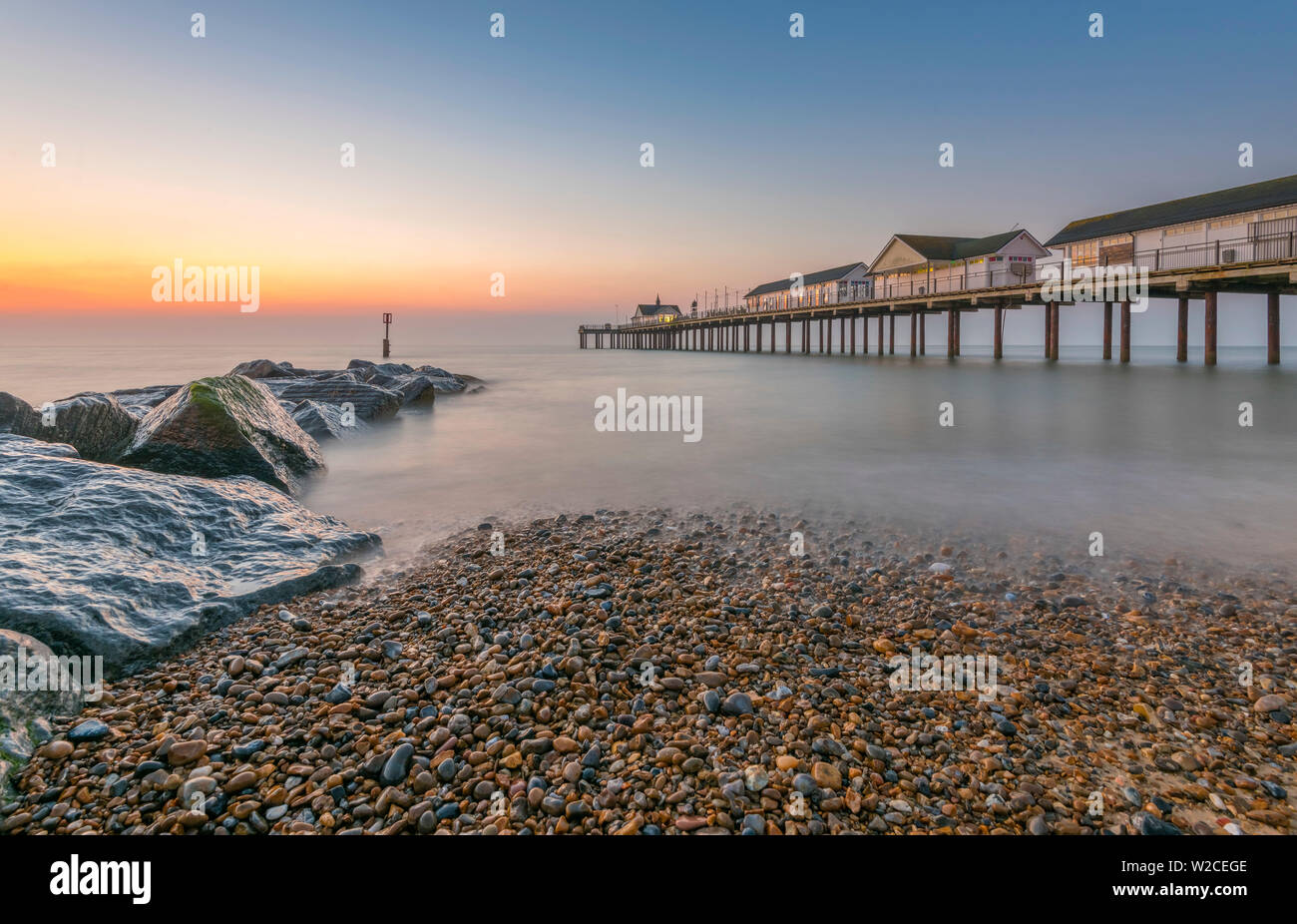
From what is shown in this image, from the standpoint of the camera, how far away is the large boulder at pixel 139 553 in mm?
3355

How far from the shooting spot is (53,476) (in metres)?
4.89

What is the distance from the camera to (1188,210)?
30.3 metres

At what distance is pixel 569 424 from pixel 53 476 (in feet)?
36.6

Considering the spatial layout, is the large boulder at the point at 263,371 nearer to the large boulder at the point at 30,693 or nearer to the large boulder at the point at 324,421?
the large boulder at the point at 324,421

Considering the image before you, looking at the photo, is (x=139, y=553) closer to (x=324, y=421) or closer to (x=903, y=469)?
(x=324, y=421)

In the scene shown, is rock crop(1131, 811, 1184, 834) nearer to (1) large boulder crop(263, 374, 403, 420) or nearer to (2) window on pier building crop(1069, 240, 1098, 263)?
(1) large boulder crop(263, 374, 403, 420)

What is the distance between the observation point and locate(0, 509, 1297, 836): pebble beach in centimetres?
234

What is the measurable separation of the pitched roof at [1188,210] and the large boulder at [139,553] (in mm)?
34892

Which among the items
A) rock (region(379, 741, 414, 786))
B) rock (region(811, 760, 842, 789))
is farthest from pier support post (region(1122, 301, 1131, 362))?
rock (region(379, 741, 414, 786))

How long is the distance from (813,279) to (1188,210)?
35.4 metres

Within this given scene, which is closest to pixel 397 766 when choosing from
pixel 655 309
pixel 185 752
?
pixel 185 752

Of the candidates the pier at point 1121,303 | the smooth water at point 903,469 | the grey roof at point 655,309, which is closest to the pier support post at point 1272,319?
the pier at point 1121,303

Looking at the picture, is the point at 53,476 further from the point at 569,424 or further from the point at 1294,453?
the point at 1294,453
